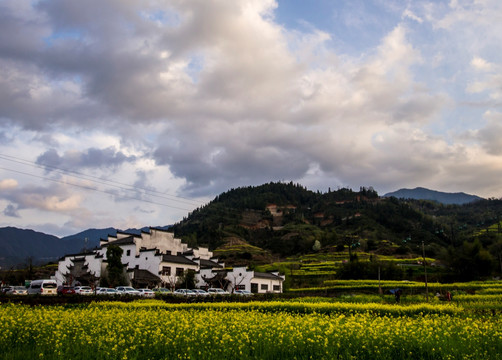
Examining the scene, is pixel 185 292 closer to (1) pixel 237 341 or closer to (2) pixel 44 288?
(2) pixel 44 288

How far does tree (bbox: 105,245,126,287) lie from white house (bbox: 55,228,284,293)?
165 cm

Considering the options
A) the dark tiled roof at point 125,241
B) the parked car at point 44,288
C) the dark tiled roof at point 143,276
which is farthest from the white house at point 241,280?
the parked car at point 44,288

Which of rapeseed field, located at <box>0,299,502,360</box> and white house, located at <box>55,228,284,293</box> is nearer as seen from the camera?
rapeseed field, located at <box>0,299,502,360</box>

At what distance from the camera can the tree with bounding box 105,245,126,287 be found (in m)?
55.2

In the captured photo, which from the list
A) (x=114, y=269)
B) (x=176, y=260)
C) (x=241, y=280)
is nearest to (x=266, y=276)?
(x=241, y=280)

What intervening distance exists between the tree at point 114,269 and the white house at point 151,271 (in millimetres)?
1647

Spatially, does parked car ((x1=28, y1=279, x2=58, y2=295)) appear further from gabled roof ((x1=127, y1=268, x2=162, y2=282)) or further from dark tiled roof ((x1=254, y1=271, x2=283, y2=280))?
dark tiled roof ((x1=254, y1=271, x2=283, y2=280))

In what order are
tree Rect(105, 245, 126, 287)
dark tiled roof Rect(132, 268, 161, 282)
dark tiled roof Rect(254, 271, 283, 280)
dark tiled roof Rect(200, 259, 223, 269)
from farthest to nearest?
1. dark tiled roof Rect(200, 259, 223, 269)
2. dark tiled roof Rect(254, 271, 283, 280)
3. dark tiled roof Rect(132, 268, 161, 282)
4. tree Rect(105, 245, 126, 287)

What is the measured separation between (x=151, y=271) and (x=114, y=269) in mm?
5779

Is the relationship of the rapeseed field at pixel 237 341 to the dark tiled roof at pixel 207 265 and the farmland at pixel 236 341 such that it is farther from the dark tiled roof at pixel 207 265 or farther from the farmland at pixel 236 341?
the dark tiled roof at pixel 207 265

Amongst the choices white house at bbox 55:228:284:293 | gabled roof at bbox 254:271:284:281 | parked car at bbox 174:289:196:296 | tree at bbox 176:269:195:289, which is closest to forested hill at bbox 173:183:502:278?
gabled roof at bbox 254:271:284:281

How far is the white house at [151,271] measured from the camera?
58.5 metres

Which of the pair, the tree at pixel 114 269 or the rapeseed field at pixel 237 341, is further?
the tree at pixel 114 269

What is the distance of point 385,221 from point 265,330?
520 feet
